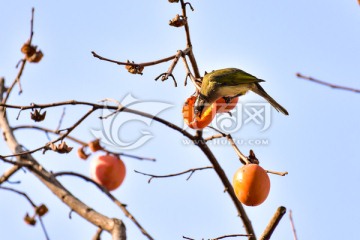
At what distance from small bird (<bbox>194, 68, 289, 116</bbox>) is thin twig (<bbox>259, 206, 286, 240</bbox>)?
76.9 inches

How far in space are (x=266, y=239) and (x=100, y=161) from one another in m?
2.43

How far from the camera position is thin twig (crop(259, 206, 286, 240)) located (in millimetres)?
3391

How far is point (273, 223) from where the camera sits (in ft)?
11.2

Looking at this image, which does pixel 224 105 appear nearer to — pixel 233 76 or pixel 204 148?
pixel 204 148

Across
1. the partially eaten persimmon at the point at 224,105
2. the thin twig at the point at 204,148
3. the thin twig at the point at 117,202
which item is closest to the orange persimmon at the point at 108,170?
the partially eaten persimmon at the point at 224,105

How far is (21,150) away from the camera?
446 cm

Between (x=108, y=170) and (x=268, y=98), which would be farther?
(x=268, y=98)

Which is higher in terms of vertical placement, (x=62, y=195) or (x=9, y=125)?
(x=9, y=125)

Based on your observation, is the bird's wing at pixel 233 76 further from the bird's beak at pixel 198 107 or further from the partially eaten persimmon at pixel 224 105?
the bird's beak at pixel 198 107

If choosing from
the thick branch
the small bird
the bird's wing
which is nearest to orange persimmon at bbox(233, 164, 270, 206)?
the small bird

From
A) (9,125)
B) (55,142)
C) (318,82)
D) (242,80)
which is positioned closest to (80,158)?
(9,125)

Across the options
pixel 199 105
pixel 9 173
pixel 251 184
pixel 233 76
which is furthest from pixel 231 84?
pixel 9 173

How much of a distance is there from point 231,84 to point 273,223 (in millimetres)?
2899

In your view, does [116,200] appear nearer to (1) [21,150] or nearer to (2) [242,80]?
(1) [21,150]
